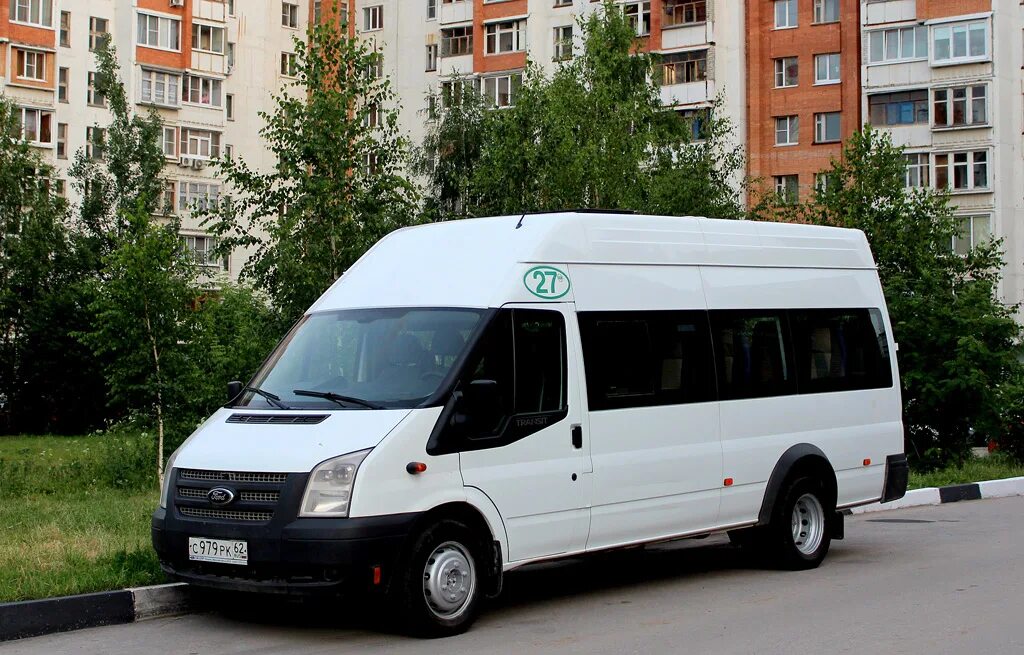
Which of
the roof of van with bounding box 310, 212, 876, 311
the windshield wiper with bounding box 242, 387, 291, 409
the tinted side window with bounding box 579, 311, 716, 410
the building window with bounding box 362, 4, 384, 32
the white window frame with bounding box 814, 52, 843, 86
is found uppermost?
the building window with bounding box 362, 4, 384, 32

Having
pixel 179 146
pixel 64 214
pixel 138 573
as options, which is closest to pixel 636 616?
pixel 138 573

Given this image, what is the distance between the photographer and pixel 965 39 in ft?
193

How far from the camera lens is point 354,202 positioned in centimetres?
2245

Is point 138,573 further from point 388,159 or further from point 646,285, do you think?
point 388,159

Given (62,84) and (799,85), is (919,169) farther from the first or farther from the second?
(62,84)

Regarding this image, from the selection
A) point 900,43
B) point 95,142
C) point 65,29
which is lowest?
point 95,142

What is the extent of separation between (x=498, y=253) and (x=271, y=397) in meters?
1.82

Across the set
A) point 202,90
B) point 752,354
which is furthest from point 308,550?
point 202,90

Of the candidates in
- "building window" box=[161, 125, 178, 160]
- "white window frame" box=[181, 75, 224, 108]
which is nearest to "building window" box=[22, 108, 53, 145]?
"building window" box=[161, 125, 178, 160]

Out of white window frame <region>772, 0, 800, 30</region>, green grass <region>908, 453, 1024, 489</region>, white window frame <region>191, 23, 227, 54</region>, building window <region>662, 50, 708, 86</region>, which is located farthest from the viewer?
white window frame <region>191, 23, 227, 54</region>

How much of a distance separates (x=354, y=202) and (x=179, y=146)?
176ft

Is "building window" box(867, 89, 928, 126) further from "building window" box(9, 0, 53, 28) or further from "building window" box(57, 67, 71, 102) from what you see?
"building window" box(9, 0, 53, 28)

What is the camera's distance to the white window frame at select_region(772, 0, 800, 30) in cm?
6322

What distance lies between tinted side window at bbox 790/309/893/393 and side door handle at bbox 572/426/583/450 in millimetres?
2907
